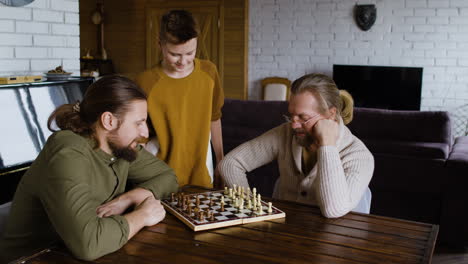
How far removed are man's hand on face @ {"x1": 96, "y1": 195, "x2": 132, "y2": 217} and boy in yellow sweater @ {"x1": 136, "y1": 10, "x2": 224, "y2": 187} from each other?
482 millimetres

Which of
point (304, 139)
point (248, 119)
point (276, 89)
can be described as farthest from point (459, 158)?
point (276, 89)

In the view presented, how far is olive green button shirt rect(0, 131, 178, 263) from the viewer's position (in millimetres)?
1318

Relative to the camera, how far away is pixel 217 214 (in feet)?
5.30

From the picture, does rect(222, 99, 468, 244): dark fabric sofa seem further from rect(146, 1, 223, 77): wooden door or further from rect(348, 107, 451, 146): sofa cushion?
rect(146, 1, 223, 77): wooden door

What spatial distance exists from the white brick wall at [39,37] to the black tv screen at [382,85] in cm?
421

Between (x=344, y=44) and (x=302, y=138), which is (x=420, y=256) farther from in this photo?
(x=344, y=44)

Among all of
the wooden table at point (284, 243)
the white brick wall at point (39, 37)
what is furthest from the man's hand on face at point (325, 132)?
the white brick wall at point (39, 37)

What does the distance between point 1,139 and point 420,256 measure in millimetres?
1869

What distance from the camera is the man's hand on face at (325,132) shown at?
1.86 meters

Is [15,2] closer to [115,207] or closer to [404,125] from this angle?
[115,207]

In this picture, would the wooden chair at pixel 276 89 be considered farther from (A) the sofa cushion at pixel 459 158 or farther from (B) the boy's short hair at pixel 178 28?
(B) the boy's short hair at pixel 178 28

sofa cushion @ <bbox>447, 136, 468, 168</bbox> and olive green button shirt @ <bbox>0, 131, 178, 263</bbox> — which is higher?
olive green button shirt @ <bbox>0, 131, 178, 263</bbox>

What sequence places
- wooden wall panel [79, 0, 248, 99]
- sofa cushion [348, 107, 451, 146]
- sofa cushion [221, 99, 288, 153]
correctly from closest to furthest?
sofa cushion [348, 107, 451, 146]
sofa cushion [221, 99, 288, 153]
wooden wall panel [79, 0, 248, 99]

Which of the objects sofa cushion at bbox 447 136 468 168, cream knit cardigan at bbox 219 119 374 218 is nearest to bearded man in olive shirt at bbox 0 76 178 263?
cream knit cardigan at bbox 219 119 374 218
